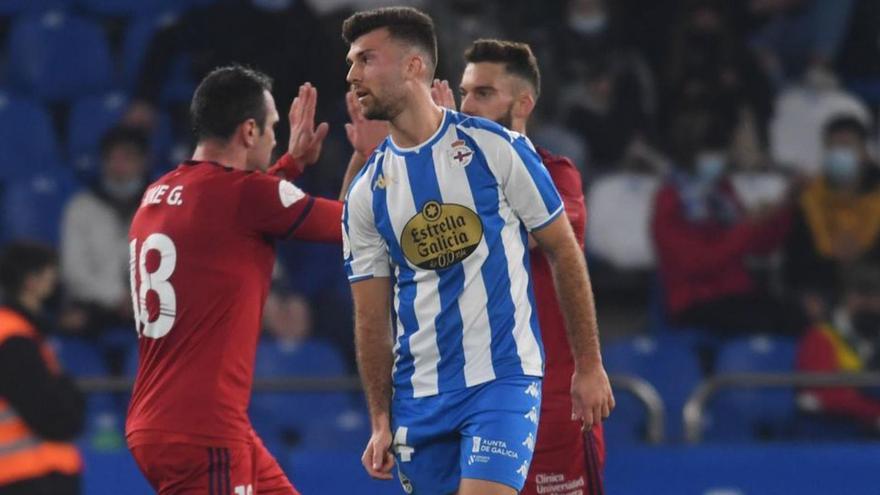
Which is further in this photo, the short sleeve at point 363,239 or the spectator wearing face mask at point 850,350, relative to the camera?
the spectator wearing face mask at point 850,350

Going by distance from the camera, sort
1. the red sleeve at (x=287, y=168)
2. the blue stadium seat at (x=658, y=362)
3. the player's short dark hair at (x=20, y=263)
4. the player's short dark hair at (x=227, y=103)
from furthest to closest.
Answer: the blue stadium seat at (x=658, y=362) < the player's short dark hair at (x=20, y=263) < the red sleeve at (x=287, y=168) < the player's short dark hair at (x=227, y=103)

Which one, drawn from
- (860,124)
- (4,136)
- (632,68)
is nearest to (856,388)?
(860,124)

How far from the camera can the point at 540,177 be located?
510 centimetres

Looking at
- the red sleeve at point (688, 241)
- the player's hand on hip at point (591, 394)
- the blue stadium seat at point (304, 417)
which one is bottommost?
the blue stadium seat at point (304, 417)

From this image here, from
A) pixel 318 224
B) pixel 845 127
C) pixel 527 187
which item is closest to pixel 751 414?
pixel 845 127

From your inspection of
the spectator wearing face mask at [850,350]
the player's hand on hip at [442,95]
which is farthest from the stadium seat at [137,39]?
the player's hand on hip at [442,95]

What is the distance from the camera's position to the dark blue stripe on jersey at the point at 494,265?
5.10m

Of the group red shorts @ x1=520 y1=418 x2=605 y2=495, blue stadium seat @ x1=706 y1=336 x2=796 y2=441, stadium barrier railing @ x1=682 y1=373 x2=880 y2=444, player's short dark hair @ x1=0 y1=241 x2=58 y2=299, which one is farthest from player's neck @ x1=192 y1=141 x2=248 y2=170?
blue stadium seat @ x1=706 y1=336 x2=796 y2=441

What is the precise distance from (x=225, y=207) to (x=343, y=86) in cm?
481

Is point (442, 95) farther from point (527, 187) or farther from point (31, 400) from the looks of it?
point (31, 400)

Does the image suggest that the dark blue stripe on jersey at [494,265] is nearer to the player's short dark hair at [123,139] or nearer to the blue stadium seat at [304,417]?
the blue stadium seat at [304,417]

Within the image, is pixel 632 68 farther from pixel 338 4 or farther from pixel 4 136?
pixel 4 136

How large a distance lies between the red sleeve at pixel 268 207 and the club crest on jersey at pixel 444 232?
732 millimetres

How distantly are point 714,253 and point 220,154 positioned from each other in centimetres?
485
